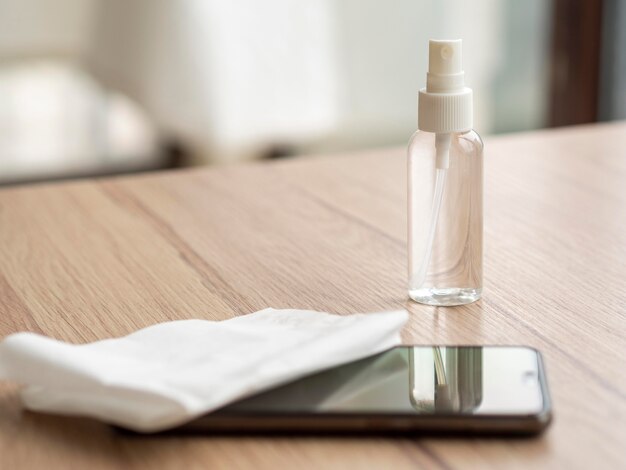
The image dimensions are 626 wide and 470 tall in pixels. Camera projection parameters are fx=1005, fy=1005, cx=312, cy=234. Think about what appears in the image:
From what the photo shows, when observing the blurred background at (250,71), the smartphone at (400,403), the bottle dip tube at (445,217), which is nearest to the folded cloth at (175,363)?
the smartphone at (400,403)

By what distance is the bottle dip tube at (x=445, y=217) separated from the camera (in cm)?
66

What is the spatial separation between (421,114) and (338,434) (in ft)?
0.75

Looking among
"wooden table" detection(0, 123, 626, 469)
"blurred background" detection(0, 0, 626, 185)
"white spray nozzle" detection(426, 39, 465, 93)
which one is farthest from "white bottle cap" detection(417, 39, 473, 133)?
"blurred background" detection(0, 0, 626, 185)

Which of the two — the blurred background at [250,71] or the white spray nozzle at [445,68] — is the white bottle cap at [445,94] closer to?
the white spray nozzle at [445,68]

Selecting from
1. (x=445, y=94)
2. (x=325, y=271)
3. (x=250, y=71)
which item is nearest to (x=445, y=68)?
(x=445, y=94)

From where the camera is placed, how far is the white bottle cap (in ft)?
1.98

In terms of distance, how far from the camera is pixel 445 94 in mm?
613

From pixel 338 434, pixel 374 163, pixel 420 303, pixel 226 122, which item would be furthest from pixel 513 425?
pixel 226 122

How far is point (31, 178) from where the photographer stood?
89.1 inches

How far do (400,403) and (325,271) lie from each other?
0.26 metres

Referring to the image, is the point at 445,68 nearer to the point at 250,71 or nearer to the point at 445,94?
the point at 445,94

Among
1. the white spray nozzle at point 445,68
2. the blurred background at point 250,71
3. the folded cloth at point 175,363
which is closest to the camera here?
the folded cloth at point 175,363

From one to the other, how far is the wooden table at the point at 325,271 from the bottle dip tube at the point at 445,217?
19mm

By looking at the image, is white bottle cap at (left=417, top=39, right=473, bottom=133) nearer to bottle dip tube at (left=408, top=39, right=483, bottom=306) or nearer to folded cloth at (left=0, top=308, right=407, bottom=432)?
bottle dip tube at (left=408, top=39, right=483, bottom=306)
